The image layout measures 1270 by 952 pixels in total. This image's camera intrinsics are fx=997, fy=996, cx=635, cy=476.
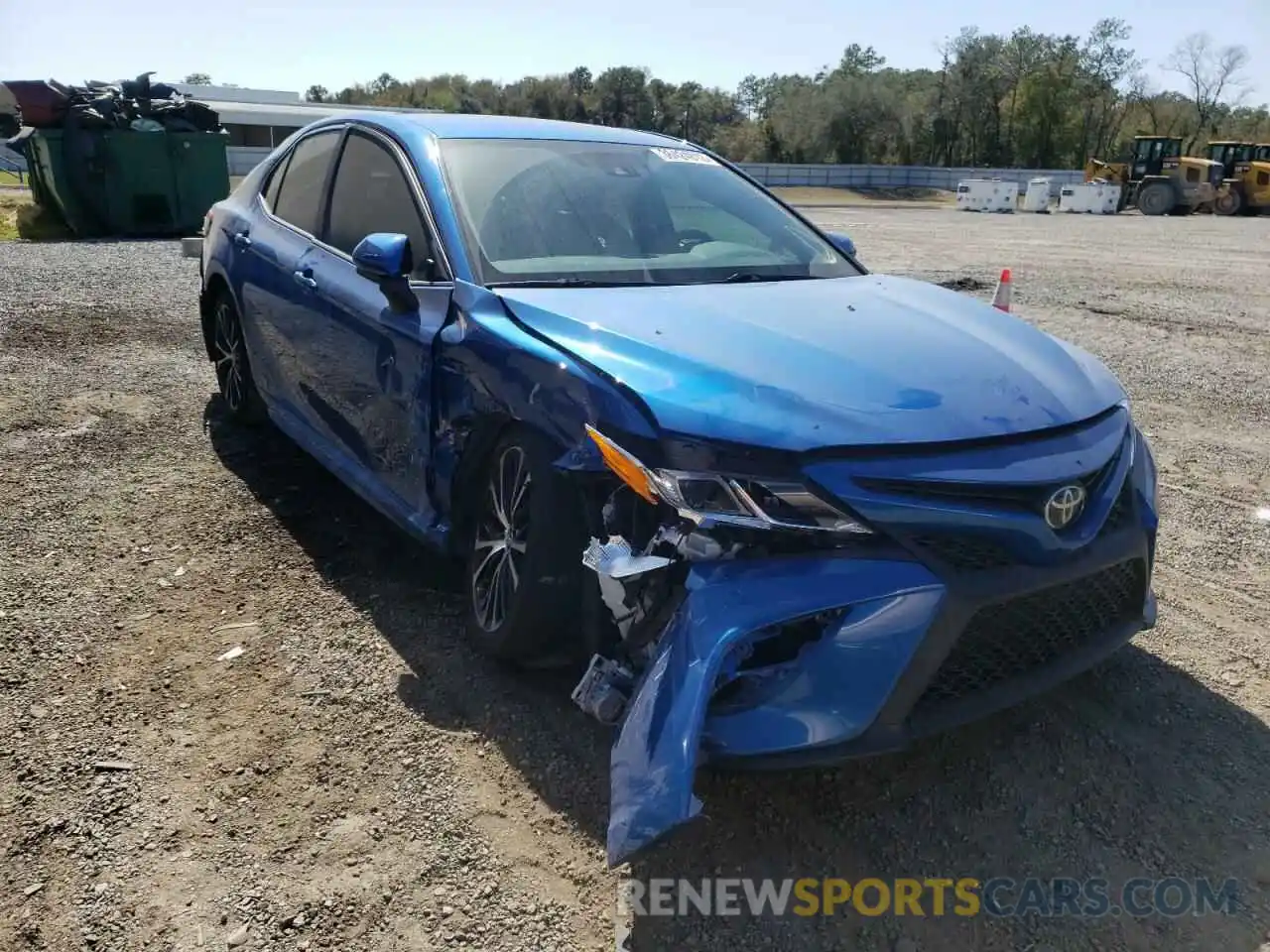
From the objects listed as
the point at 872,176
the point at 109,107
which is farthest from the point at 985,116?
the point at 109,107

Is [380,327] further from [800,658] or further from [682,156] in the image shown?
[800,658]

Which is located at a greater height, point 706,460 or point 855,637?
point 706,460

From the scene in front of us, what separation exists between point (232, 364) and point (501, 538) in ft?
9.69

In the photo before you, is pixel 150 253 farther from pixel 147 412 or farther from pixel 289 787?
pixel 289 787

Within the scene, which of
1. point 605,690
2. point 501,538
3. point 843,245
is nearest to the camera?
point 605,690

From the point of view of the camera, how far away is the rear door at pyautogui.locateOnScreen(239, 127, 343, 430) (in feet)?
13.7

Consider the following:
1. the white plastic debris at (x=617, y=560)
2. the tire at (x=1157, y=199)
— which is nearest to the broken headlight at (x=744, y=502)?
the white plastic debris at (x=617, y=560)

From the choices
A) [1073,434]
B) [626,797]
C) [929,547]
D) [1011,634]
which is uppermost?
[1073,434]

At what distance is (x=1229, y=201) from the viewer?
33.1m

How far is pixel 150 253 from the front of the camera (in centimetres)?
1254

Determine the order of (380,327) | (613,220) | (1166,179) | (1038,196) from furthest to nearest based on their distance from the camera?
1. (1038,196)
2. (1166,179)
3. (613,220)
4. (380,327)

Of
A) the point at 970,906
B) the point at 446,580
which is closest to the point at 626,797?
the point at 970,906

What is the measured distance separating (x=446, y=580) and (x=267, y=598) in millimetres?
650

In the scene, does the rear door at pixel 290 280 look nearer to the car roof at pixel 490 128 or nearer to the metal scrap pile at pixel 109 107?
the car roof at pixel 490 128
